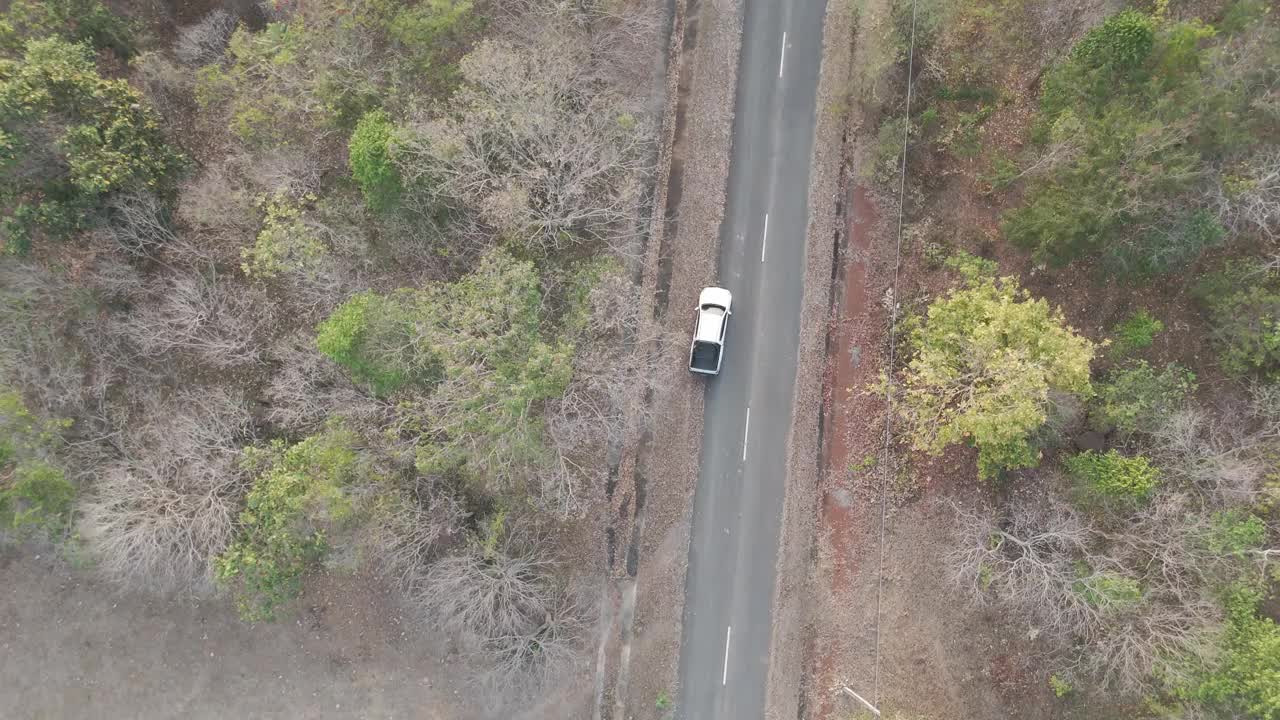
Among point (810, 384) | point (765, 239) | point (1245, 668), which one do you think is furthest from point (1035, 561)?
point (765, 239)

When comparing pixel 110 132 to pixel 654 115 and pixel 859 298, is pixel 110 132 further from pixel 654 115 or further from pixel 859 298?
pixel 859 298

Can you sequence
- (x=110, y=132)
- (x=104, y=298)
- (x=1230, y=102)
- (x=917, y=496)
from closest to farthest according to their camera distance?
(x=1230, y=102), (x=110, y=132), (x=104, y=298), (x=917, y=496)

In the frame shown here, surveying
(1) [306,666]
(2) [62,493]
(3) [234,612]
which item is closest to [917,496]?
(1) [306,666]

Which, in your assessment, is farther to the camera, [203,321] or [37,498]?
[203,321]

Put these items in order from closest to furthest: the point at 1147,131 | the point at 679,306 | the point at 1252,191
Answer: the point at 1147,131 → the point at 1252,191 → the point at 679,306

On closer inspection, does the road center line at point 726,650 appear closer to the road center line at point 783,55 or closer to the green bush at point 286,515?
the green bush at point 286,515

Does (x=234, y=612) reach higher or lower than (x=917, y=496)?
lower

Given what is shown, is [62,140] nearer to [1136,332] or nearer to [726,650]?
[726,650]
